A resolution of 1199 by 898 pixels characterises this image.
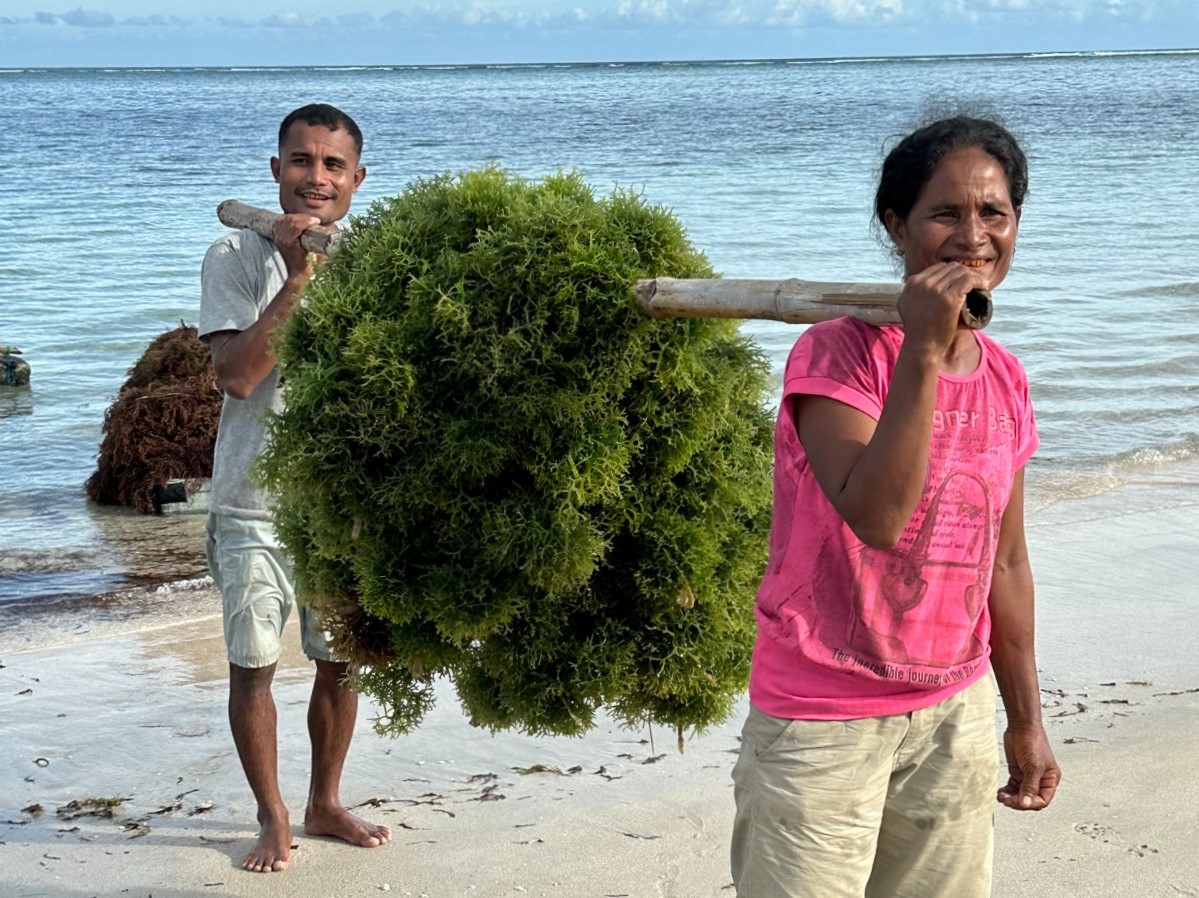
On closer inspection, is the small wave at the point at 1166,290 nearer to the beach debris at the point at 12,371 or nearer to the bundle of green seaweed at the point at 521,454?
the beach debris at the point at 12,371

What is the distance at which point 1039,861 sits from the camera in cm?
372

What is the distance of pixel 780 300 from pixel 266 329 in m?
1.71

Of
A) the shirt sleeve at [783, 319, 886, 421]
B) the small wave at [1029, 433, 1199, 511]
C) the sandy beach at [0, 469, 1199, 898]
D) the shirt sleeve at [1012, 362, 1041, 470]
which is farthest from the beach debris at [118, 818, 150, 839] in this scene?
the small wave at [1029, 433, 1199, 511]

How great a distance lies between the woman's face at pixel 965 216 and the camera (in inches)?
93.1

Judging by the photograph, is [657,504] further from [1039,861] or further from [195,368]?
[195,368]

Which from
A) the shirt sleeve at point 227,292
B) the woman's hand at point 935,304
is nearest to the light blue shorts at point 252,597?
the shirt sleeve at point 227,292

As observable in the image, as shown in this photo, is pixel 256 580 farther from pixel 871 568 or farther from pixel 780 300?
pixel 871 568

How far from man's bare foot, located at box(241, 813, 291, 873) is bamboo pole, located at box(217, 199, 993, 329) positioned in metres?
2.06

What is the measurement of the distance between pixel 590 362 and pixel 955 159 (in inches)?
32.3

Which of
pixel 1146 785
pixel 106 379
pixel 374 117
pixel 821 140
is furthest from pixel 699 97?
pixel 1146 785

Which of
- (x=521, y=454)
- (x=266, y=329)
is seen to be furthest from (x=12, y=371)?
(x=521, y=454)

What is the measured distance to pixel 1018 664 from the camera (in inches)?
104

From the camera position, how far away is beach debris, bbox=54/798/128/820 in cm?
432

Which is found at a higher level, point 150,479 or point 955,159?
point 955,159
